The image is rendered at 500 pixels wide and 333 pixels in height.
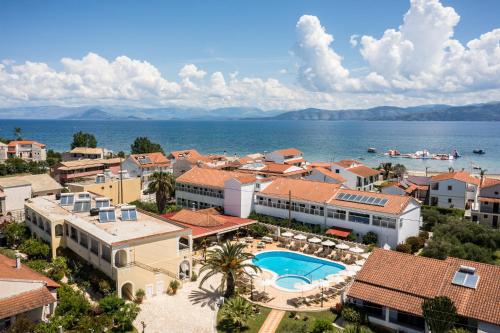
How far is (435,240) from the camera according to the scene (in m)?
36.9

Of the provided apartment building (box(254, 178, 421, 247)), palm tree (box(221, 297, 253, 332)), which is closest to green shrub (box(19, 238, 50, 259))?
palm tree (box(221, 297, 253, 332))

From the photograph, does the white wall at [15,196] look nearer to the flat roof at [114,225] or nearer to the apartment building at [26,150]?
the flat roof at [114,225]

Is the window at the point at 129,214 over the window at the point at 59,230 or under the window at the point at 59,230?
over

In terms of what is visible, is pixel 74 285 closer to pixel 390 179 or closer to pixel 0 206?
pixel 0 206

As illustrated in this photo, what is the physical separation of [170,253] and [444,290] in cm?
1830

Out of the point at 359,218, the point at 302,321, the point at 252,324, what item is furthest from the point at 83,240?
the point at 359,218

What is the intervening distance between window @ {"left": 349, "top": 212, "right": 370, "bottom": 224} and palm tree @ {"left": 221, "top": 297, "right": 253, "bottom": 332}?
18837mm

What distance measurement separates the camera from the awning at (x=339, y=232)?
3931 centimetres

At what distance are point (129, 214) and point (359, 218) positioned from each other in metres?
22.2

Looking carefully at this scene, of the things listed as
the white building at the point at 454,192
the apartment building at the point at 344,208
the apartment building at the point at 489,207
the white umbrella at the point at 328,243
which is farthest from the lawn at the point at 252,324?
the white building at the point at 454,192

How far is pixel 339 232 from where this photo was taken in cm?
3988

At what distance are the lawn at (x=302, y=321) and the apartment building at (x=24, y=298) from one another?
43.2 feet

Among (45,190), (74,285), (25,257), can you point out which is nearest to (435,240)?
(74,285)

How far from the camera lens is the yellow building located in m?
49.6
